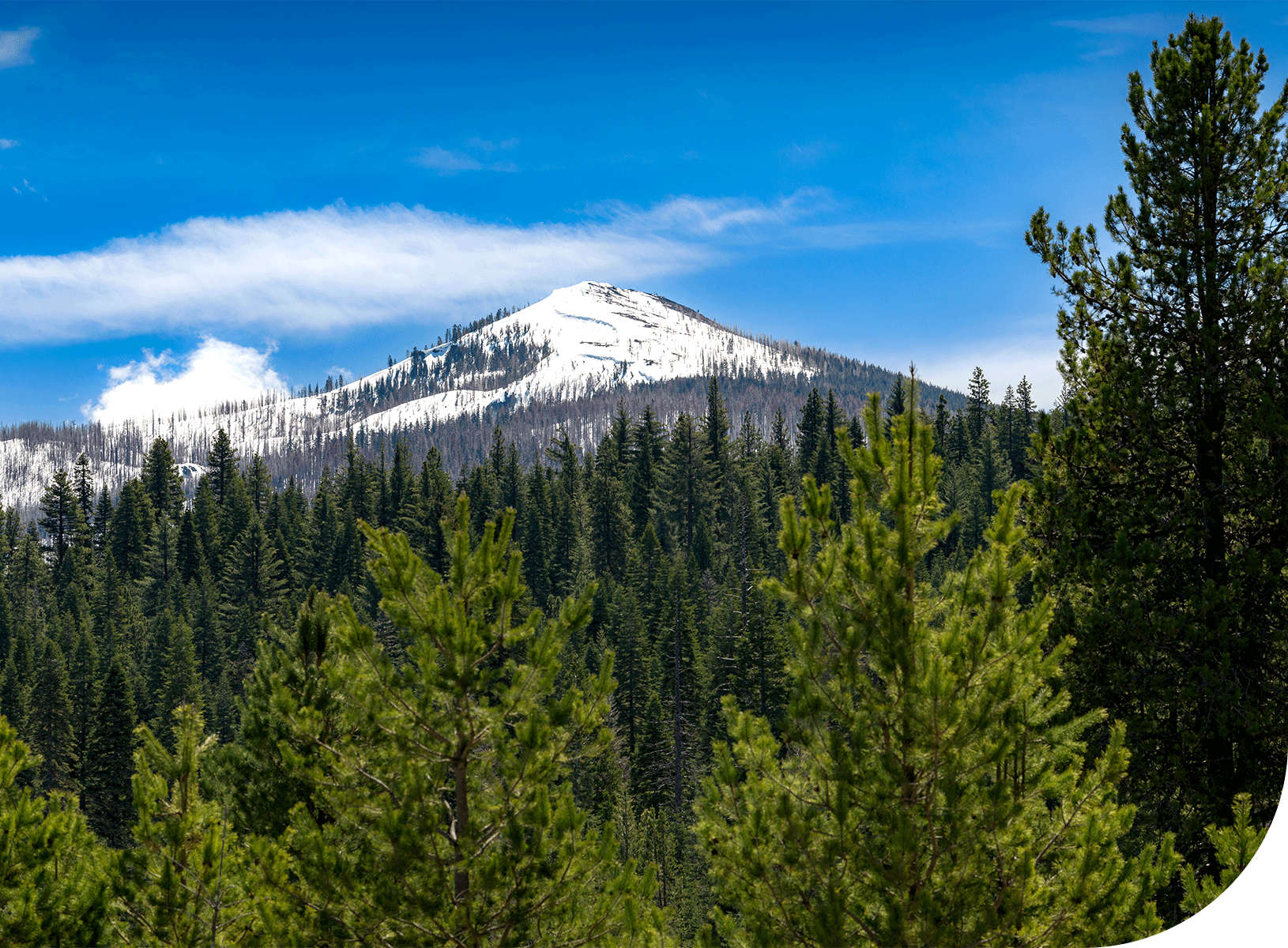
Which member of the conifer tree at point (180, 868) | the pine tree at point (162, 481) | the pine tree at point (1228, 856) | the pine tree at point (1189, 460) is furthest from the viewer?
the pine tree at point (162, 481)

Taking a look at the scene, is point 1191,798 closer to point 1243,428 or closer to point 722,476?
point 1243,428

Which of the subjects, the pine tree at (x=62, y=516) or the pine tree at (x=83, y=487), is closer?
the pine tree at (x=62, y=516)

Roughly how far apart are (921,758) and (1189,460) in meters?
3.78

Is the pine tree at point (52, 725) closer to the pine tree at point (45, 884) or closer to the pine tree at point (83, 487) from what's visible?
the pine tree at point (83, 487)

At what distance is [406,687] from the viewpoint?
5.89m

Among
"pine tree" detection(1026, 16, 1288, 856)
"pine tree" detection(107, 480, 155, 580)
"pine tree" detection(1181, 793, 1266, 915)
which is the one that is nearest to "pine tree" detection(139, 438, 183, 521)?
"pine tree" detection(107, 480, 155, 580)

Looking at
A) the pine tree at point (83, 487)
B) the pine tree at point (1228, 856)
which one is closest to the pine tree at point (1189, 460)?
the pine tree at point (1228, 856)

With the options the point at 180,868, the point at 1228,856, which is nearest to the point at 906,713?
the point at 1228,856

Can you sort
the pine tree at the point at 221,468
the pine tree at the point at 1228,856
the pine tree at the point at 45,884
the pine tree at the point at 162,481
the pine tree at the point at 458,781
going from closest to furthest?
the pine tree at the point at 1228,856 → the pine tree at the point at 458,781 → the pine tree at the point at 45,884 → the pine tree at the point at 162,481 → the pine tree at the point at 221,468

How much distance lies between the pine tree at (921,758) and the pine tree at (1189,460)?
63.8 inches

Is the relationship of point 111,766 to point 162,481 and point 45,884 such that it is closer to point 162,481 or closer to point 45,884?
point 45,884

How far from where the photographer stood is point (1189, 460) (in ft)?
23.3

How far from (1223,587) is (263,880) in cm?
712

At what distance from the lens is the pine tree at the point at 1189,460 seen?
21.0 feet
